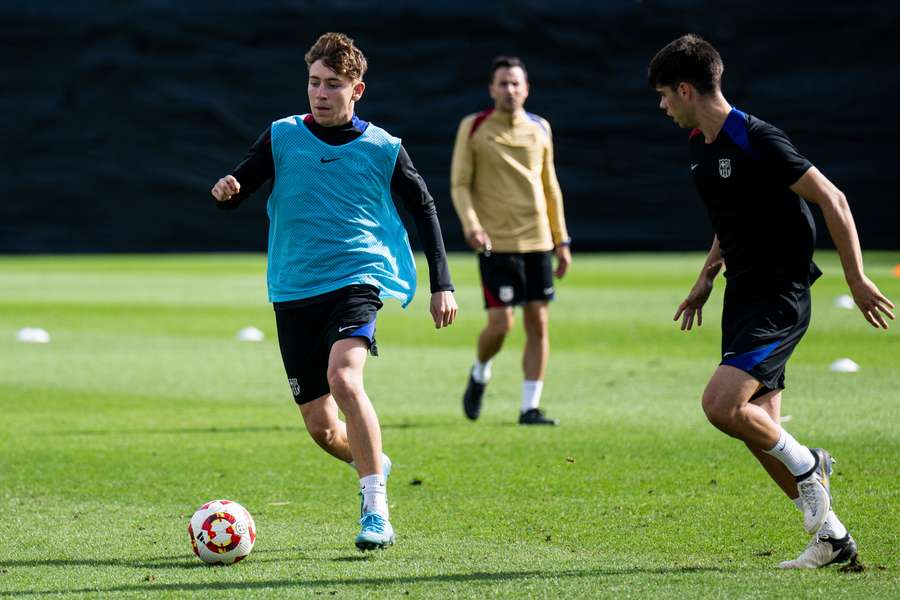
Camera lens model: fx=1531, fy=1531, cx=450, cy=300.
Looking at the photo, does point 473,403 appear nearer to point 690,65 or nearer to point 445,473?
point 445,473

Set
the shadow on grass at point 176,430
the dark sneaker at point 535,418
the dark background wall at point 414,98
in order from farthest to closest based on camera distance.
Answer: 1. the dark background wall at point 414,98
2. the dark sneaker at point 535,418
3. the shadow on grass at point 176,430

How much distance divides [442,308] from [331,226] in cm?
54

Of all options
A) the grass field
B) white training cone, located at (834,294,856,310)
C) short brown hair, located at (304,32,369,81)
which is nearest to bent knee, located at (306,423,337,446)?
the grass field

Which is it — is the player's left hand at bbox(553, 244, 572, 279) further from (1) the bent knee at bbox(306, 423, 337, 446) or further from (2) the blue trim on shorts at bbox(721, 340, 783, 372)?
(2) the blue trim on shorts at bbox(721, 340, 783, 372)

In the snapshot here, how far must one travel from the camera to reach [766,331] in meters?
5.22

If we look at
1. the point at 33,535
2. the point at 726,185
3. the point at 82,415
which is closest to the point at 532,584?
the point at 726,185

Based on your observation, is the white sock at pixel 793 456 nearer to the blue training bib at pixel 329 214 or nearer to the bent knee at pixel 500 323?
the blue training bib at pixel 329 214

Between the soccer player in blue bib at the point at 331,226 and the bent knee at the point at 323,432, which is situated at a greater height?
the soccer player in blue bib at the point at 331,226

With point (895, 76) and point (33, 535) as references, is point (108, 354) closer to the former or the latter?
point (33, 535)

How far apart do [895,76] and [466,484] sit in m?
25.8

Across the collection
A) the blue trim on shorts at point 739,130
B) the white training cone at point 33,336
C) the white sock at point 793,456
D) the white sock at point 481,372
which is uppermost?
the blue trim on shorts at point 739,130

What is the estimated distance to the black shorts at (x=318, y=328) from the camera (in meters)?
5.81

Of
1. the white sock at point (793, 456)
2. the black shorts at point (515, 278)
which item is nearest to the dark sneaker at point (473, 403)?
the black shorts at point (515, 278)

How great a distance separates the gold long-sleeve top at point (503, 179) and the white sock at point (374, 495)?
414 centimetres
